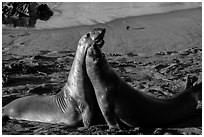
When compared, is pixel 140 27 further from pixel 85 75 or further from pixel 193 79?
pixel 85 75

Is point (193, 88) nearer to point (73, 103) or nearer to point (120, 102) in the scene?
point (120, 102)

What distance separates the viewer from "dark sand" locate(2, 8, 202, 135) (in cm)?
556

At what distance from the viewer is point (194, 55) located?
8203 millimetres

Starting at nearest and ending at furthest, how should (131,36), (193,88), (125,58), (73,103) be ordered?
1. (73,103)
2. (193,88)
3. (125,58)
4. (131,36)

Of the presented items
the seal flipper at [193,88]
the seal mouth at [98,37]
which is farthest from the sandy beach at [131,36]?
the seal mouth at [98,37]

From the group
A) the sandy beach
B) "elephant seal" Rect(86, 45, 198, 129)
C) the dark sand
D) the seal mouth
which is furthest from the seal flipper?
the sandy beach

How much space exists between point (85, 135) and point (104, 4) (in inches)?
287

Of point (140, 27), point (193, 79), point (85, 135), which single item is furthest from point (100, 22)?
point (85, 135)

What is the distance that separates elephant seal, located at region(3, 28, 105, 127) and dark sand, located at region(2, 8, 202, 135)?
109 mm

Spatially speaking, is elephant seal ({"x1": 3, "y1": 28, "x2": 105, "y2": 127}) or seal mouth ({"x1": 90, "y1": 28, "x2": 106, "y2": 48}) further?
elephant seal ({"x1": 3, "y1": 28, "x2": 105, "y2": 127})

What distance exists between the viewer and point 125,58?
8227mm

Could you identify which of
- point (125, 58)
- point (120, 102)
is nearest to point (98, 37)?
point (120, 102)

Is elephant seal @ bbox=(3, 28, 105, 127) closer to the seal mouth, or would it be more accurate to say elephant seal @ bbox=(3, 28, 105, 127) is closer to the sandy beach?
the seal mouth

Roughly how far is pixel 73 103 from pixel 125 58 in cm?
307
